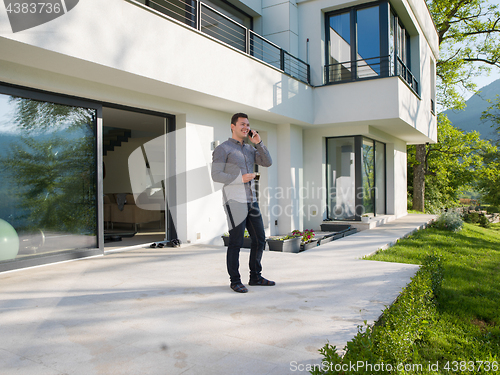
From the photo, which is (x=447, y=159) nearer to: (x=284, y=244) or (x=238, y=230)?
(x=284, y=244)

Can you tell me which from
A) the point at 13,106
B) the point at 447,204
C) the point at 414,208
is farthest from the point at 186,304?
the point at 447,204

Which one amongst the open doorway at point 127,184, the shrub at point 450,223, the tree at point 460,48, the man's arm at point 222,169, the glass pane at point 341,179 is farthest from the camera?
the tree at point 460,48

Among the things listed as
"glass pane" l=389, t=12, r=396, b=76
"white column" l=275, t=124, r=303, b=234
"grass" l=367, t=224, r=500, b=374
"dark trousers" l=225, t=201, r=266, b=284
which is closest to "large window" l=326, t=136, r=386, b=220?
"white column" l=275, t=124, r=303, b=234

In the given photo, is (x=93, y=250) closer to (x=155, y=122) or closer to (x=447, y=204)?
(x=155, y=122)

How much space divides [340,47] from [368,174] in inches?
141

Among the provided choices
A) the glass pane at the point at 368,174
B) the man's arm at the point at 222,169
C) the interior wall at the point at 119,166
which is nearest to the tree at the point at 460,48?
the glass pane at the point at 368,174

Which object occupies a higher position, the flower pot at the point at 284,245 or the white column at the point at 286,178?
the white column at the point at 286,178

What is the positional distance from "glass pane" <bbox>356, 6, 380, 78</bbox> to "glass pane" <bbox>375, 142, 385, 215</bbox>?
293 cm

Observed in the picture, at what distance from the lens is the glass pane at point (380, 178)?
1158cm

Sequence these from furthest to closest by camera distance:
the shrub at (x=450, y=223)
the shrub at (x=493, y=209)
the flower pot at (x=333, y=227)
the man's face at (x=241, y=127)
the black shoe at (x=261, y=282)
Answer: the shrub at (x=493, y=209) → the shrub at (x=450, y=223) → the flower pot at (x=333, y=227) → the black shoe at (x=261, y=282) → the man's face at (x=241, y=127)

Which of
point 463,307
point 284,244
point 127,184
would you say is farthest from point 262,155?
point 127,184

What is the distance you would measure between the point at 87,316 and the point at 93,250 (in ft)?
8.75

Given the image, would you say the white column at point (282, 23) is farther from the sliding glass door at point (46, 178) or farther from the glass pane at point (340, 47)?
the sliding glass door at point (46, 178)

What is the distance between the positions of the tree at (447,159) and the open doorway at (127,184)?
46.6 feet
